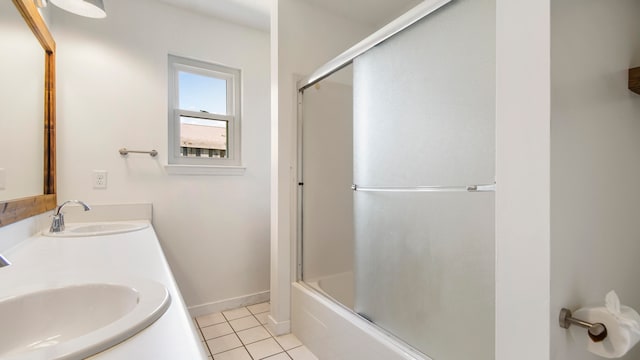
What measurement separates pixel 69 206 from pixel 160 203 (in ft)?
1.64

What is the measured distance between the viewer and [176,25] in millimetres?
2184

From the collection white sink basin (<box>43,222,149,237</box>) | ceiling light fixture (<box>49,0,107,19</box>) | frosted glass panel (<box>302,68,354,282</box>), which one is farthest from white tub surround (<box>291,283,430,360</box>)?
ceiling light fixture (<box>49,0,107,19</box>)

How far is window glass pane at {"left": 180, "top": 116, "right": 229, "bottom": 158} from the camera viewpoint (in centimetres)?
229

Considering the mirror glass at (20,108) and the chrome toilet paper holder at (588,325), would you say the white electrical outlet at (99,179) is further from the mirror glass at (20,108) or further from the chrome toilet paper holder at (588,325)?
the chrome toilet paper holder at (588,325)

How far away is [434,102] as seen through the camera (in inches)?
44.8

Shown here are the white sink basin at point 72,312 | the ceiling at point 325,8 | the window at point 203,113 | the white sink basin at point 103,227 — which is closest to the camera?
the white sink basin at point 72,312

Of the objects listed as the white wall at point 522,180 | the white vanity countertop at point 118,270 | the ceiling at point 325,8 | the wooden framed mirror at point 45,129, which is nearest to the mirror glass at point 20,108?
the wooden framed mirror at point 45,129

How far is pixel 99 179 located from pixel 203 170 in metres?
0.64

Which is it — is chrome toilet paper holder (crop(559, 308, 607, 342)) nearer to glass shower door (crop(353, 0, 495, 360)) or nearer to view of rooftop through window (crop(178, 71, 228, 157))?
glass shower door (crop(353, 0, 495, 360))

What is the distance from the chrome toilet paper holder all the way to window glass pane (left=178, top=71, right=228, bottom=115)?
2.38 m

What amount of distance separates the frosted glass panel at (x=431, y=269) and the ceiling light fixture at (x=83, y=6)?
1575 mm

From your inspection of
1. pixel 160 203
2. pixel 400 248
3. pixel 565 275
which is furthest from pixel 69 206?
pixel 565 275

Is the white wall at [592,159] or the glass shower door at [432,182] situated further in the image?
the glass shower door at [432,182]

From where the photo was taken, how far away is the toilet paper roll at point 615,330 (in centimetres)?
69
